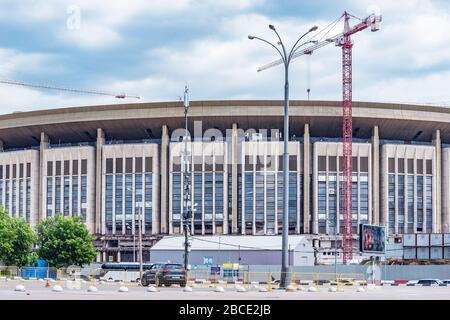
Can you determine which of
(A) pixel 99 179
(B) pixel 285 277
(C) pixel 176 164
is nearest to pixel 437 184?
(C) pixel 176 164

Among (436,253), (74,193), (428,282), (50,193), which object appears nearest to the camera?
(428,282)

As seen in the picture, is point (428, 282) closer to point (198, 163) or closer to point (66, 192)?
point (198, 163)

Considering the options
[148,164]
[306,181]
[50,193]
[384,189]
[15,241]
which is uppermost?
[148,164]

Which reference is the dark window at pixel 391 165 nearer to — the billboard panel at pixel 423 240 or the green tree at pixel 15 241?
the billboard panel at pixel 423 240

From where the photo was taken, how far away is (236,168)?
5295 inches

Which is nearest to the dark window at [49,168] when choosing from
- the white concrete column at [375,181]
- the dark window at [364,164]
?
the dark window at [364,164]

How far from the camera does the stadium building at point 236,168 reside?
133 metres

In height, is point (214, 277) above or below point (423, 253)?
above

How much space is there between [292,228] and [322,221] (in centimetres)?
496

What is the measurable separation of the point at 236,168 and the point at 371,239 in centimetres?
6153

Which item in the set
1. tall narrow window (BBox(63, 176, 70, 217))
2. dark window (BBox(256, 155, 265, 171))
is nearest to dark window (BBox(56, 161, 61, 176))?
tall narrow window (BBox(63, 176, 70, 217))

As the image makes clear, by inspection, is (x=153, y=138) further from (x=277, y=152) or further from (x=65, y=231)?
(x=65, y=231)

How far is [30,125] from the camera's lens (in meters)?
141
